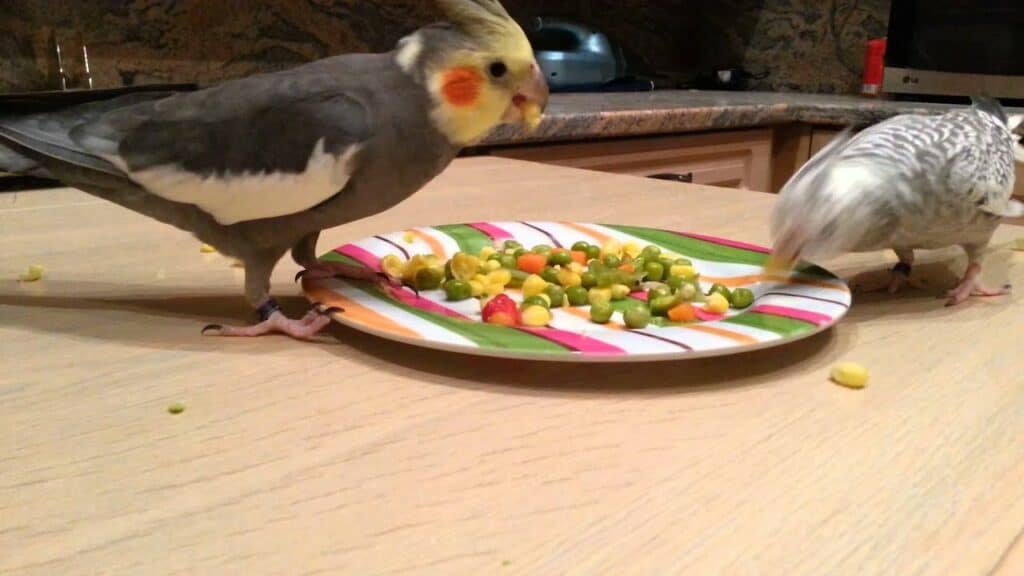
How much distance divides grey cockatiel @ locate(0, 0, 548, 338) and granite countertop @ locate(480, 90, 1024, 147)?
114 cm

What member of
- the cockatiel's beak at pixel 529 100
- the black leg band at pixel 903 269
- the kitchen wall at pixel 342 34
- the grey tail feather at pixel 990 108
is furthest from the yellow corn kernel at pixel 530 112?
the kitchen wall at pixel 342 34

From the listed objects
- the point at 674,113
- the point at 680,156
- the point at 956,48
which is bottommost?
the point at 680,156

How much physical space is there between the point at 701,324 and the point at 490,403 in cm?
21

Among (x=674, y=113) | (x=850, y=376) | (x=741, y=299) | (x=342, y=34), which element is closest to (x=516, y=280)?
(x=741, y=299)

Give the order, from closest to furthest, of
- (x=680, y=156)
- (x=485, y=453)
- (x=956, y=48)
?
(x=485, y=453) → (x=680, y=156) → (x=956, y=48)

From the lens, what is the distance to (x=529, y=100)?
A: 0.79m

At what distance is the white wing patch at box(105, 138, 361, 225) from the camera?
2.35 ft

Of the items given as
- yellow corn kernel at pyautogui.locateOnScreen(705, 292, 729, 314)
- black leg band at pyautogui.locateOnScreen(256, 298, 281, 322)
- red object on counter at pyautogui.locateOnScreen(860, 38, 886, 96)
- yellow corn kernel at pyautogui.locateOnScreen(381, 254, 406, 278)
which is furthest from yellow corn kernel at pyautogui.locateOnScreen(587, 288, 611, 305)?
red object on counter at pyautogui.locateOnScreen(860, 38, 886, 96)

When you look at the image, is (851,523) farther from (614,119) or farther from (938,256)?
(614,119)

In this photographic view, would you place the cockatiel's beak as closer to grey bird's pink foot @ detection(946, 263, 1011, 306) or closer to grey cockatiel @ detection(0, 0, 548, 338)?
grey cockatiel @ detection(0, 0, 548, 338)

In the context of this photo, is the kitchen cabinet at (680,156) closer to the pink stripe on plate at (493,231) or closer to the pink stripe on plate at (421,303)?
the pink stripe on plate at (493,231)

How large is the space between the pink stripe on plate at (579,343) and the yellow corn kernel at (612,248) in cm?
32

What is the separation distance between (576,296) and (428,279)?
0.16 metres

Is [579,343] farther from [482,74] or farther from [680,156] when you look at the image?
[680,156]
